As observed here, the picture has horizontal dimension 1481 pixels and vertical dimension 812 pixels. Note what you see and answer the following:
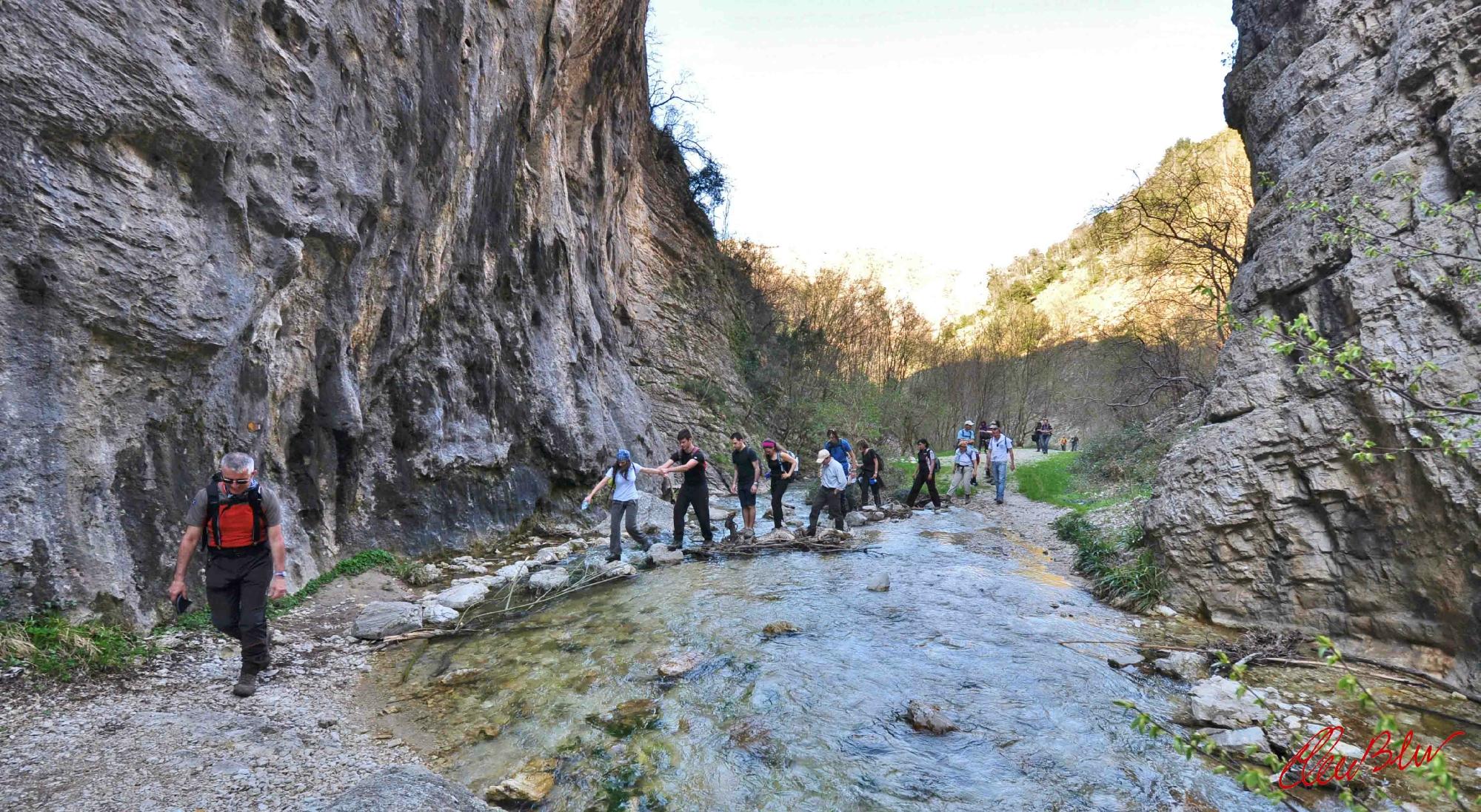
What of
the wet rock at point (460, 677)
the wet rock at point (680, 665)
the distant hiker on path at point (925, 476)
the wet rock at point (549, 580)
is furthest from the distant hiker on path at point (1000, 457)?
the wet rock at point (460, 677)

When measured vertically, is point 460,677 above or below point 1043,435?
below

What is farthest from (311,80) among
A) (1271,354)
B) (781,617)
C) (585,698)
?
(1271,354)

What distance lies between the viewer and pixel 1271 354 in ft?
24.1

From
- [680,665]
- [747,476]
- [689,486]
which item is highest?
[747,476]

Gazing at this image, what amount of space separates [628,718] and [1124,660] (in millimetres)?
4616

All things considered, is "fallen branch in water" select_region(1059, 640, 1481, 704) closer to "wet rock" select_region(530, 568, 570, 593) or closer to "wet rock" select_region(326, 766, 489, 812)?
"wet rock" select_region(326, 766, 489, 812)

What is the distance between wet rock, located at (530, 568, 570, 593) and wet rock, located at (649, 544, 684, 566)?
1584mm

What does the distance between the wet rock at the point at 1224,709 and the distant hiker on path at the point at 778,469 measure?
815 cm

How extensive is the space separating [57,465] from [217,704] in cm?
244

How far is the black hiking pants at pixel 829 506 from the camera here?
41.9ft

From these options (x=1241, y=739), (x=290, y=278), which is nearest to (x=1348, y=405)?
(x=1241, y=739)

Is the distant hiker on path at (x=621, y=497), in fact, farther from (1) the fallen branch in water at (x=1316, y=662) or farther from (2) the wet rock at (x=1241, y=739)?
(2) the wet rock at (x=1241, y=739)

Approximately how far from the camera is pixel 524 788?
435 centimetres

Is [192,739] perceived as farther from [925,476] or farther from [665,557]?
[925,476]
